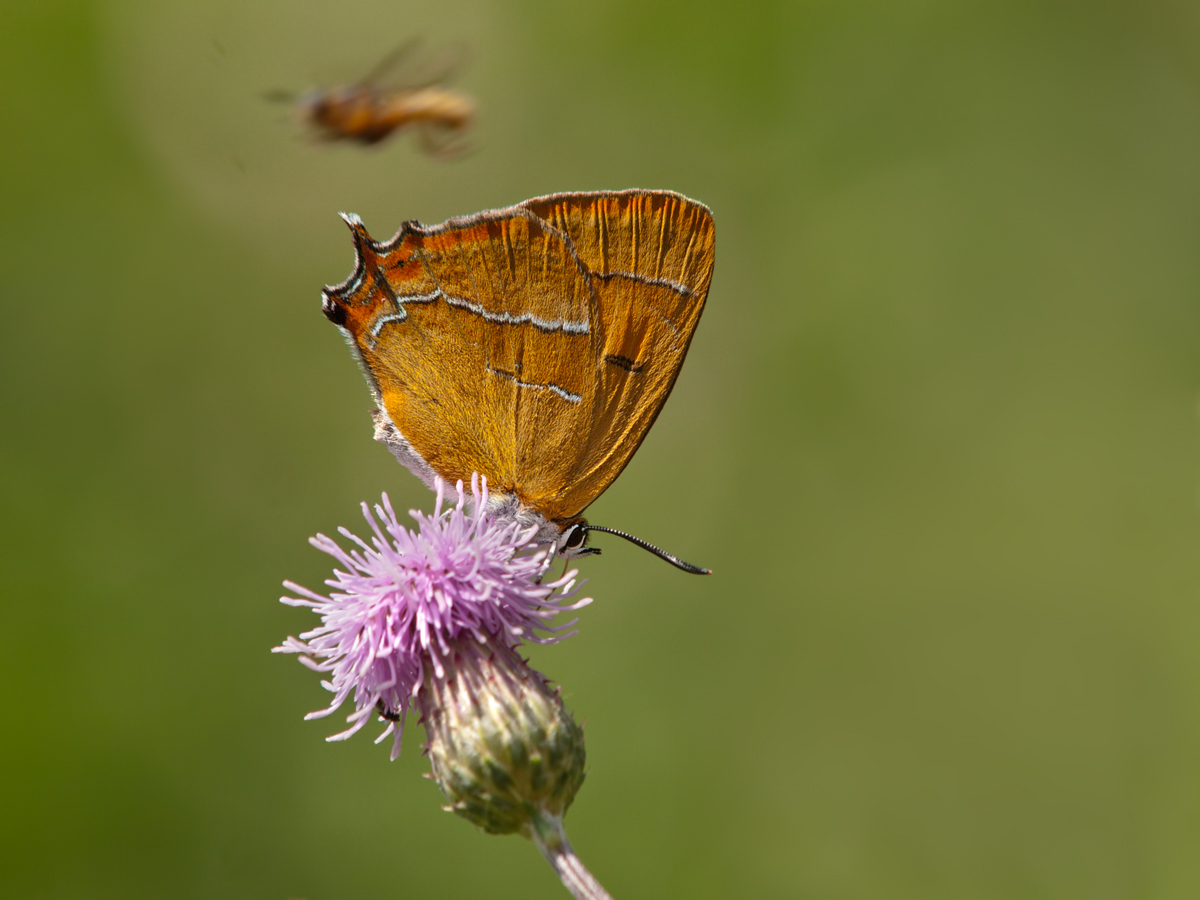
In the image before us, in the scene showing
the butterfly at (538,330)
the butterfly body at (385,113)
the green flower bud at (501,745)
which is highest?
the butterfly body at (385,113)

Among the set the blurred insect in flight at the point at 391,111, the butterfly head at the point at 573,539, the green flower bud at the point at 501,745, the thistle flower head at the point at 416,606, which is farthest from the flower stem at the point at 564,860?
the blurred insect in flight at the point at 391,111

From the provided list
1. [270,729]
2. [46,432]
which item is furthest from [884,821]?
[46,432]

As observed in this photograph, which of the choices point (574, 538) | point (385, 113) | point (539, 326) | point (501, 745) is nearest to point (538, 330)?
point (539, 326)

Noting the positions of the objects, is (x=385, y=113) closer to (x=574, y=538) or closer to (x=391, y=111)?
(x=391, y=111)

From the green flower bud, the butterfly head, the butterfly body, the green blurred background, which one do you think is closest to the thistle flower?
the green flower bud

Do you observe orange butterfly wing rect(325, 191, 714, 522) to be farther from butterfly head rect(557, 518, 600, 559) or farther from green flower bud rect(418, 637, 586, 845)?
green flower bud rect(418, 637, 586, 845)

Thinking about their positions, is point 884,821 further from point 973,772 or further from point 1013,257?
point 1013,257

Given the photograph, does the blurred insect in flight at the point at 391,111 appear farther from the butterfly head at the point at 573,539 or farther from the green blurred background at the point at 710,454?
the green blurred background at the point at 710,454
